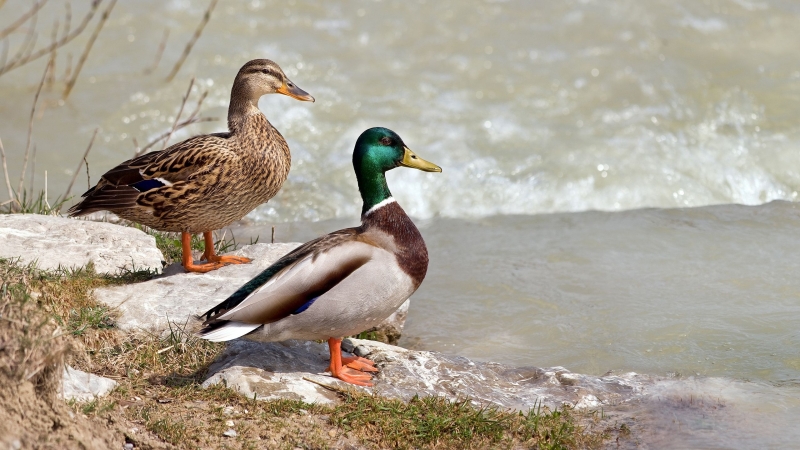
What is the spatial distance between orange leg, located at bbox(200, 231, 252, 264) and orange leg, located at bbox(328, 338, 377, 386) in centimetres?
138

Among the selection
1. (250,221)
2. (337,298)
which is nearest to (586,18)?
(250,221)

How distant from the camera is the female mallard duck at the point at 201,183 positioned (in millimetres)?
5754

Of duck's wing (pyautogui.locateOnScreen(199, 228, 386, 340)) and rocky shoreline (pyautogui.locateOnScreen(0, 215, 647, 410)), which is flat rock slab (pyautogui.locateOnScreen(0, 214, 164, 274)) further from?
duck's wing (pyautogui.locateOnScreen(199, 228, 386, 340))

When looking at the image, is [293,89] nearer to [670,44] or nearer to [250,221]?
[250,221]

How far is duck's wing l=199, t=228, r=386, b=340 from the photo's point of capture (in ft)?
14.9

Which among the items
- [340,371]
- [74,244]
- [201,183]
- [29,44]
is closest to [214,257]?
[201,183]

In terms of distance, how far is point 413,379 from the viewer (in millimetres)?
5000

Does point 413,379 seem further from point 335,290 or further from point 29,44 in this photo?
Result: point 29,44

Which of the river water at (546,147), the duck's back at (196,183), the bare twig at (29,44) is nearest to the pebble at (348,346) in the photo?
the river water at (546,147)

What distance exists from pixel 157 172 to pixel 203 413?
1.86 m

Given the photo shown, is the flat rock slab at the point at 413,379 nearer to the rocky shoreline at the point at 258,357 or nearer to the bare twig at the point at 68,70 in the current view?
the rocky shoreline at the point at 258,357

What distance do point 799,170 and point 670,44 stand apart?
317cm

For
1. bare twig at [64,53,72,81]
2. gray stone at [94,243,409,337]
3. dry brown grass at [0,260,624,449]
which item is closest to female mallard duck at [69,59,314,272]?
gray stone at [94,243,409,337]

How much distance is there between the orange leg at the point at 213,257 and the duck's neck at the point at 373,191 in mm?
1266
